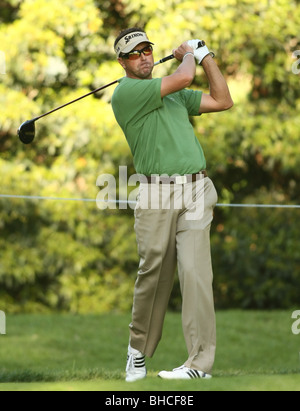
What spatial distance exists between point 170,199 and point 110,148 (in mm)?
5246

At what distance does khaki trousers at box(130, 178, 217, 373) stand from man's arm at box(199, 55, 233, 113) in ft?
1.28

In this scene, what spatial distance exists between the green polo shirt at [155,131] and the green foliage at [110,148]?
16.2 feet

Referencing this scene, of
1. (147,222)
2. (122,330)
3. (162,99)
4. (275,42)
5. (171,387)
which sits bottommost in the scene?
(122,330)

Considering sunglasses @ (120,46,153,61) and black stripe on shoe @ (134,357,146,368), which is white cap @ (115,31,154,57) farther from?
black stripe on shoe @ (134,357,146,368)

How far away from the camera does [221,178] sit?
999 centimetres

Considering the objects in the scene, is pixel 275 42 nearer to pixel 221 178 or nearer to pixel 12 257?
pixel 221 178

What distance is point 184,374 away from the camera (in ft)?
12.9

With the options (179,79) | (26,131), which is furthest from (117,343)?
(179,79)

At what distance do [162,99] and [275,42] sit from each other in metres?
5.66

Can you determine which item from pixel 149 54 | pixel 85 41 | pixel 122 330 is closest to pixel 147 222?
pixel 149 54

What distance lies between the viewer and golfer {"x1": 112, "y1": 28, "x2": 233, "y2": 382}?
4.00 metres

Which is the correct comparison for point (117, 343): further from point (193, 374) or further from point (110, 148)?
point (193, 374)

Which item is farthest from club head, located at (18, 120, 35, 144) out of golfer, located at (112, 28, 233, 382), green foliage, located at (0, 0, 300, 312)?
green foliage, located at (0, 0, 300, 312)

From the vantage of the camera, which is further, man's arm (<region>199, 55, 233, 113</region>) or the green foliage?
the green foliage
